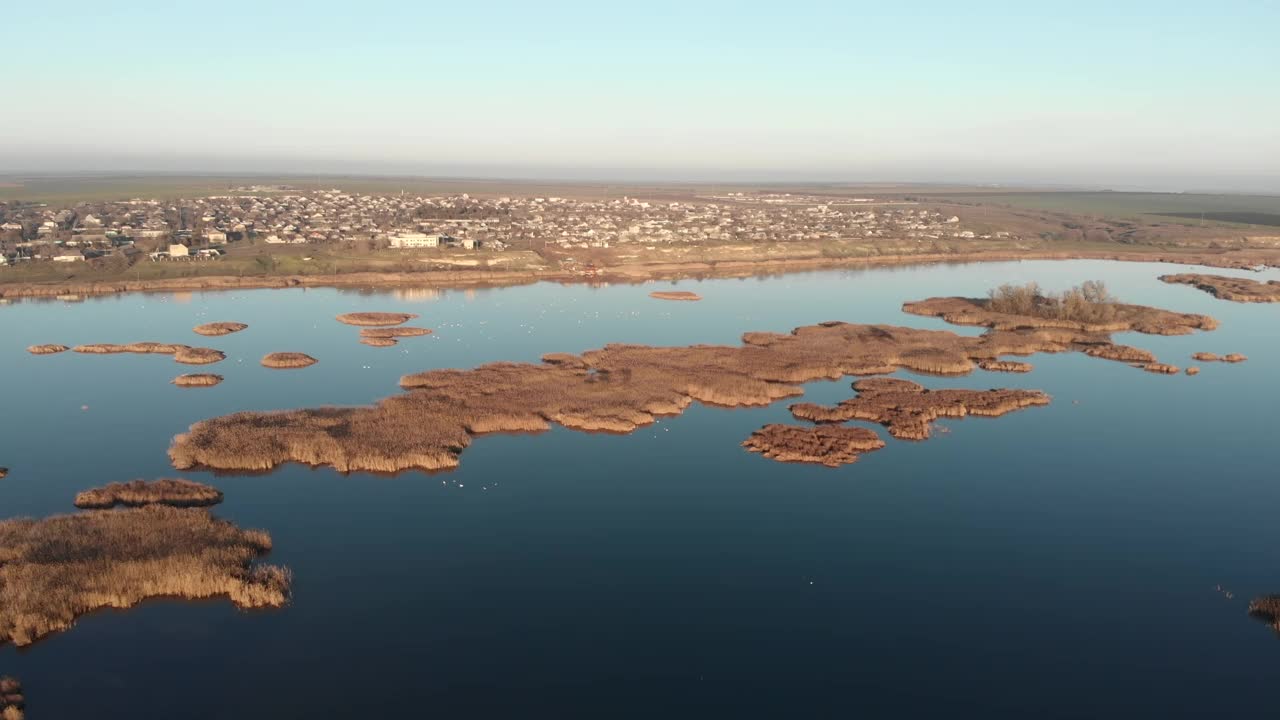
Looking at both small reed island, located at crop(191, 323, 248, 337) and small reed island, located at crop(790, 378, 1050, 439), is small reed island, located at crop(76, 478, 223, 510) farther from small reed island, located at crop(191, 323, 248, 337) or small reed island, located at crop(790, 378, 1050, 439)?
small reed island, located at crop(191, 323, 248, 337)

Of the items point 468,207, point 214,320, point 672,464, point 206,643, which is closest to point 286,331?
point 214,320

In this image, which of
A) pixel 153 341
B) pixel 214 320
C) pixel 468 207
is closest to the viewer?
pixel 153 341

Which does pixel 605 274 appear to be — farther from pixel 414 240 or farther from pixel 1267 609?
pixel 1267 609

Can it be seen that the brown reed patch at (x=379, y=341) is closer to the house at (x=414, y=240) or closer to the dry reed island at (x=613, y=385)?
the dry reed island at (x=613, y=385)

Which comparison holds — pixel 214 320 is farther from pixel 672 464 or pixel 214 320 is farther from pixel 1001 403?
pixel 1001 403

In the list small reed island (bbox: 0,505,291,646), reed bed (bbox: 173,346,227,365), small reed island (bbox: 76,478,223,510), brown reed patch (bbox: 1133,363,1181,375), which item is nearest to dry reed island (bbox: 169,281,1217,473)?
small reed island (bbox: 76,478,223,510)

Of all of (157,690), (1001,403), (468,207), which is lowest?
(157,690)

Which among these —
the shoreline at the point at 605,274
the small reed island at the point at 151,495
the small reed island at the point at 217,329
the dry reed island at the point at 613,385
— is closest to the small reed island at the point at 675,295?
the shoreline at the point at 605,274
